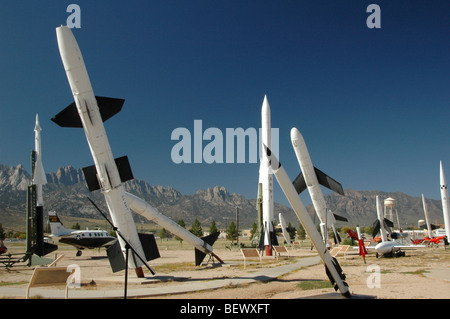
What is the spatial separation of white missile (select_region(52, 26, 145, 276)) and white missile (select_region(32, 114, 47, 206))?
10694 millimetres

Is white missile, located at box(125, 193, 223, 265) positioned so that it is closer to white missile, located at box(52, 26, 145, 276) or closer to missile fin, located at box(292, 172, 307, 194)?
white missile, located at box(52, 26, 145, 276)

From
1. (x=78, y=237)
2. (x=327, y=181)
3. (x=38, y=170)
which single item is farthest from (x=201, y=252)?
(x=78, y=237)

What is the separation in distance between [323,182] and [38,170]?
68.5 feet

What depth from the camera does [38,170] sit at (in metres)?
22.7

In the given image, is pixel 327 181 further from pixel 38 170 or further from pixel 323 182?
pixel 38 170

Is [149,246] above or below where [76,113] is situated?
below

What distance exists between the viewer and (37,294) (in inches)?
433

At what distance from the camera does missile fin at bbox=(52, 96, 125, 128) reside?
1384 cm

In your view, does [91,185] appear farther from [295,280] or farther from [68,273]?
[295,280]

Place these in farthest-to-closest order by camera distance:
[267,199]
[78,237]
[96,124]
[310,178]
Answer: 1. [267,199]
2. [78,237]
3. [310,178]
4. [96,124]

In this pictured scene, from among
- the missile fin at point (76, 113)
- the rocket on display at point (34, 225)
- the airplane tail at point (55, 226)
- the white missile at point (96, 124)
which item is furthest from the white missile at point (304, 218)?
the airplane tail at point (55, 226)

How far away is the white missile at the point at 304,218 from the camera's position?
7956mm
